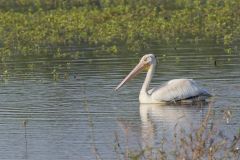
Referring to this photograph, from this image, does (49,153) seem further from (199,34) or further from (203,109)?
(199,34)

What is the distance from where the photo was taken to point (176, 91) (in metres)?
15.4

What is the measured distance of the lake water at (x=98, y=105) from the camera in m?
11.9

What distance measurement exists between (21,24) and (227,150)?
1980cm

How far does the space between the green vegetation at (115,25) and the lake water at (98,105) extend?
202 centimetres

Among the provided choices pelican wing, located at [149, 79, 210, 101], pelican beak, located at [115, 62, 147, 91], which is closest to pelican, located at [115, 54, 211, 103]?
pelican wing, located at [149, 79, 210, 101]

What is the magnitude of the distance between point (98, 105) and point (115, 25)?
490 inches

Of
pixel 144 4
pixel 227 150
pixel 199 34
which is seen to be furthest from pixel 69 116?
pixel 144 4

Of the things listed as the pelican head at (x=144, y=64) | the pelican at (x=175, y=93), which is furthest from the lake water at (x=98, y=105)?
the pelican head at (x=144, y=64)

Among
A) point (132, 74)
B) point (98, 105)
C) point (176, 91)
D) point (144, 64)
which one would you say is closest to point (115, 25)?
point (144, 64)

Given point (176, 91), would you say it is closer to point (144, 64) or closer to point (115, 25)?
point (144, 64)

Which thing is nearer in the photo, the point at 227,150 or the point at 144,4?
the point at 227,150

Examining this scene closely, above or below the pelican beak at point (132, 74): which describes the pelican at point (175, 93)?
below

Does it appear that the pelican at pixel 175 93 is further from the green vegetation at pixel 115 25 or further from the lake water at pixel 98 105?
the green vegetation at pixel 115 25

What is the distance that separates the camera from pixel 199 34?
974 inches
